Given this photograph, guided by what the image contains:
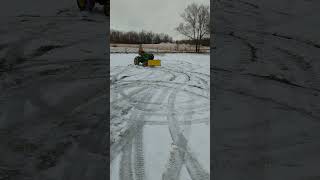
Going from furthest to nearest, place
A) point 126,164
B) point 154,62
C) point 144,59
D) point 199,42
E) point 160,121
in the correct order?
1. point 154,62
2. point 144,59
3. point 199,42
4. point 160,121
5. point 126,164

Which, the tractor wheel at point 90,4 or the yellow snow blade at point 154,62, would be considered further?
the yellow snow blade at point 154,62

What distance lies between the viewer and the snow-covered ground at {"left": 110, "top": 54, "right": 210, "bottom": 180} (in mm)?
2018

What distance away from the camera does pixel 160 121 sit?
227cm

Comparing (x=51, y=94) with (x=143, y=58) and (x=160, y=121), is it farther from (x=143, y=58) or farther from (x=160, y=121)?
(x=143, y=58)

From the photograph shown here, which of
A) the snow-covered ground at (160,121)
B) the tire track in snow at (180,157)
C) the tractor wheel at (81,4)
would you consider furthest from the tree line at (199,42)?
the tractor wheel at (81,4)

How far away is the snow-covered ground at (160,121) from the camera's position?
6.62 feet

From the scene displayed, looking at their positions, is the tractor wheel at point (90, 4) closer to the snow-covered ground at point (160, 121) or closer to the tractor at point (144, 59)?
the snow-covered ground at point (160, 121)

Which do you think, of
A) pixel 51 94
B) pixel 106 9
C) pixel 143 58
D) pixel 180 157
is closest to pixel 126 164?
pixel 180 157

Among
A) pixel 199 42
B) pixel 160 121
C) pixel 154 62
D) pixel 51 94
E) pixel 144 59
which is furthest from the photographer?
pixel 154 62

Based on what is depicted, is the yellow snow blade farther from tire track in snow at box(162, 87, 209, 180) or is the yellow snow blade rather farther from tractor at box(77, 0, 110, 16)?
tractor at box(77, 0, 110, 16)

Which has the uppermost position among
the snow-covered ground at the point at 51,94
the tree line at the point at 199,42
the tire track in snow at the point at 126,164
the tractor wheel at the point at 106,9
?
the tractor wheel at the point at 106,9
